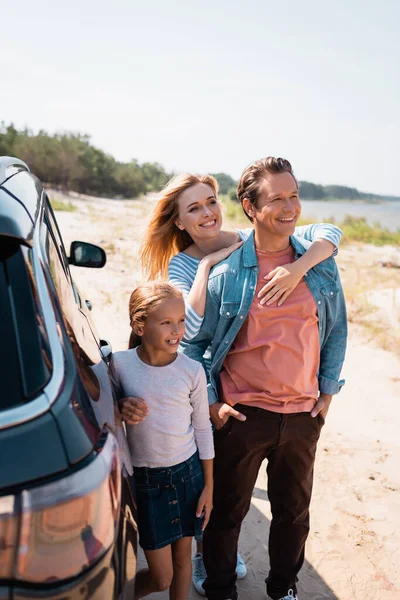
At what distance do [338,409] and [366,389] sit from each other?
71 centimetres

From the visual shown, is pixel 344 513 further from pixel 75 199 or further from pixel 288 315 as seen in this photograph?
pixel 75 199

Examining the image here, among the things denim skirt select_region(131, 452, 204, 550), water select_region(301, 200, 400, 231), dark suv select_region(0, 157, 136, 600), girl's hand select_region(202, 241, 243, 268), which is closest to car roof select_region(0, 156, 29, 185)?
dark suv select_region(0, 157, 136, 600)

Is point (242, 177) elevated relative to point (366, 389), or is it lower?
elevated

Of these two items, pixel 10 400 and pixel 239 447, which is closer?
pixel 10 400

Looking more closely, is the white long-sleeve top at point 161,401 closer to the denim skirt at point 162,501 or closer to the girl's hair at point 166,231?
the denim skirt at point 162,501

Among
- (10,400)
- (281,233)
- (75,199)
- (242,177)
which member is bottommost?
(75,199)

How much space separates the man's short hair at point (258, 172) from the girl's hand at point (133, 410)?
3.26 ft

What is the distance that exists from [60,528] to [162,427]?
1.09 m

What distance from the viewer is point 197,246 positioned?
298cm

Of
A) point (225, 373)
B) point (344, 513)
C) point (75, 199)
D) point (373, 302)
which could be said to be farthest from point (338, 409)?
point (75, 199)

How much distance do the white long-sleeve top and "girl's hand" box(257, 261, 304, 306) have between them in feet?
1.41

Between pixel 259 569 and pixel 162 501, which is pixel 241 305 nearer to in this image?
pixel 162 501

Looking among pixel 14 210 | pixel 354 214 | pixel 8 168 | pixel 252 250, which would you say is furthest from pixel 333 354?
pixel 354 214

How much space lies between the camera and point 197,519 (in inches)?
A: 92.4
